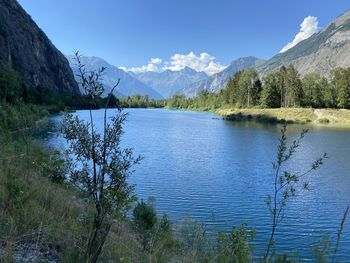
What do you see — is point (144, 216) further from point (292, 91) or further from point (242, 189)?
point (292, 91)

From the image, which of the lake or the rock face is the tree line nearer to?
the lake

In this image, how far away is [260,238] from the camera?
15586 mm

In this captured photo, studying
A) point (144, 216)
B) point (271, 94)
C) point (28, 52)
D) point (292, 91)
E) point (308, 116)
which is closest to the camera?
point (144, 216)

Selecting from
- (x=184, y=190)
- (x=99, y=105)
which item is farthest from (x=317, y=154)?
(x=99, y=105)

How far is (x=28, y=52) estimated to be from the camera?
513 ft

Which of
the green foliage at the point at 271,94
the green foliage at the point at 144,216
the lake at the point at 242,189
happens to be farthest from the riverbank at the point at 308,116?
the green foliage at the point at 144,216

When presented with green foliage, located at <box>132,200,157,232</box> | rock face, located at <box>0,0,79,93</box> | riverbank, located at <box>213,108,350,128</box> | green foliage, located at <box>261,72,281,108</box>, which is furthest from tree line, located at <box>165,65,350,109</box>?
green foliage, located at <box>132,200,157,232</box>

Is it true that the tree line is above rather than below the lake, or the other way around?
above

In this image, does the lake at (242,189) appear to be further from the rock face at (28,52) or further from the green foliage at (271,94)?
the rock face at (28,52)

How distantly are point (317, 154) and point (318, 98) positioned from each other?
225ft

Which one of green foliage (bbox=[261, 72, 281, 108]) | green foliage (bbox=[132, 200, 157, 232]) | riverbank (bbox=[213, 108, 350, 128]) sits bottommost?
green foliage (bbox=[132, 200, 157, 232])

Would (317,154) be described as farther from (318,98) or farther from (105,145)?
(318,98)

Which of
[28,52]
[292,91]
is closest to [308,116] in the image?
[292,91]

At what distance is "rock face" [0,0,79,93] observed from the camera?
137425mm
